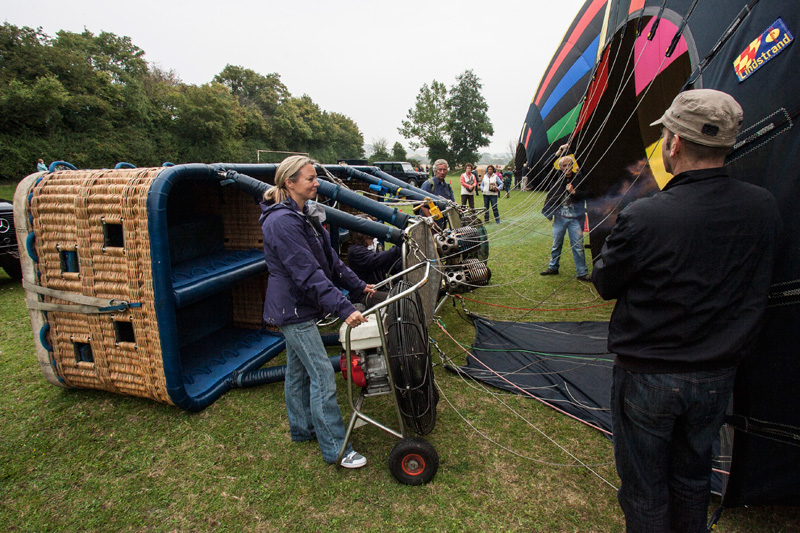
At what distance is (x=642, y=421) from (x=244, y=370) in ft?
9.72

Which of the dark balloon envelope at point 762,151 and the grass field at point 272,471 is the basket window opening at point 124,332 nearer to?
the grass field at point 272,471

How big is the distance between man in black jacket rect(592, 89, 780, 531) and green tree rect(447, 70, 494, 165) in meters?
60.3

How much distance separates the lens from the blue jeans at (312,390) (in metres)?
2.27

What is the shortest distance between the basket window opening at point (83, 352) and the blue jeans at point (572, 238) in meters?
5.58

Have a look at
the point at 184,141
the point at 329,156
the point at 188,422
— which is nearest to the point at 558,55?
the point at 188,422

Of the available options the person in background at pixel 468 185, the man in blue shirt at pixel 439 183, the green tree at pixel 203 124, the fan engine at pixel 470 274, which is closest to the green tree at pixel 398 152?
the green tree at pixel 203 124

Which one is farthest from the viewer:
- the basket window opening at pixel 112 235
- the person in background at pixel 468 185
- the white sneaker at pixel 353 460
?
the person in background at pixel 468 185

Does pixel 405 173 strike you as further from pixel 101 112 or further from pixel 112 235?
pixel 112 235

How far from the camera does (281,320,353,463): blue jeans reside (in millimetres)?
2271

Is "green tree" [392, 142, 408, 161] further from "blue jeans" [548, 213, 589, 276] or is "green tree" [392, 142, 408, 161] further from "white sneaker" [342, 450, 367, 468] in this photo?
"white sneaker" [342, 450, 367, 468]

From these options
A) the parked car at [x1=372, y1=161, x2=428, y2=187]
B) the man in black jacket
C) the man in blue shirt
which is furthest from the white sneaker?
the parked car at [x1=372, y1=161, x2=428, y2=187]

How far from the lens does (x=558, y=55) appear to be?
26.2ft

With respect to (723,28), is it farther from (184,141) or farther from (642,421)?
(184,141)

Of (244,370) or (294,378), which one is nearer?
(294,378)
